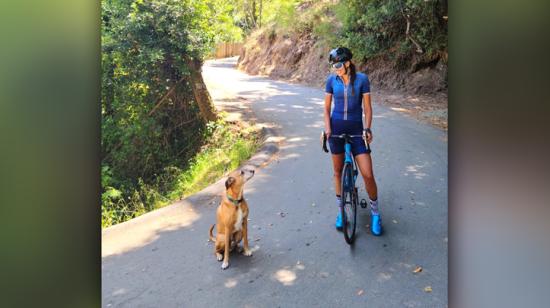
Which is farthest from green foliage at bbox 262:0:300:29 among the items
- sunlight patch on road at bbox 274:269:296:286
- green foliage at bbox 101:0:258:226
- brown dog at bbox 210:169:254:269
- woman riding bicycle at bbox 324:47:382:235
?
sunlight patch on road at bbox 274:269:296:286

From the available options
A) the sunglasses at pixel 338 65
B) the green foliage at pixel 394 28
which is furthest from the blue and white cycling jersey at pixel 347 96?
the green foliage at pixel 394 28

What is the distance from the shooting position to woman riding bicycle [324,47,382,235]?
3521 millimetres

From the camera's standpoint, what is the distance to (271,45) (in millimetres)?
17891

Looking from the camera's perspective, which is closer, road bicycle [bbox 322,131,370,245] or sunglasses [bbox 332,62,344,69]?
sunglasses [bbox 332,62,344,69]

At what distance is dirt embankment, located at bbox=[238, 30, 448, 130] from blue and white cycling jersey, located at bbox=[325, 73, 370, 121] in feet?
15.2

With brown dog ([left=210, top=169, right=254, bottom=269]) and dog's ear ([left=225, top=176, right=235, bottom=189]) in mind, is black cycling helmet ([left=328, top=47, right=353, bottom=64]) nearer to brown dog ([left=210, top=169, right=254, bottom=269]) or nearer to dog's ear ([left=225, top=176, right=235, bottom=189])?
brown dog ([left=210, top=169, right=254, bottom=269])

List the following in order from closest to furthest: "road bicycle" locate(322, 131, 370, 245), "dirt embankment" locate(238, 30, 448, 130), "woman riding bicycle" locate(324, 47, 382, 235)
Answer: "woman riding bicycle" locate(324, 47, 382, 235), "road bicycle" locate(322, 131, 370, 245), "dirt embankment" locate(238, 30, 448, 130)

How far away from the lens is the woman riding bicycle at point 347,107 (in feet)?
11.6

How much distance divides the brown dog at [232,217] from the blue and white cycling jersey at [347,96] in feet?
2.69

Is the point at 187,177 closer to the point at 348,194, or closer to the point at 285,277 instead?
the point at 348,194

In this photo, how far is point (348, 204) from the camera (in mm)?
3773

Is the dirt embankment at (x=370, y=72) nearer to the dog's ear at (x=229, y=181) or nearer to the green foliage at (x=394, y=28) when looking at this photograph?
the green foliage at (x=394, y=28)

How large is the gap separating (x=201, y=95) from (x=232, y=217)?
6.20 meters
